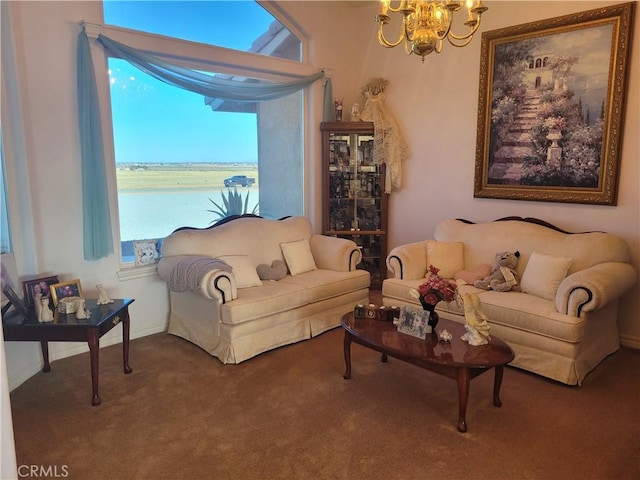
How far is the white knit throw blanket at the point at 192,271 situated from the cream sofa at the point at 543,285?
1490mm

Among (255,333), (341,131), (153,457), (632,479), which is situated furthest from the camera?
(341,131)

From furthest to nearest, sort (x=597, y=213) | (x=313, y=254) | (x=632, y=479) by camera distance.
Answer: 1. (x=313, y=254)
2. (x=597, y=213)
3. (x=632, y=479)

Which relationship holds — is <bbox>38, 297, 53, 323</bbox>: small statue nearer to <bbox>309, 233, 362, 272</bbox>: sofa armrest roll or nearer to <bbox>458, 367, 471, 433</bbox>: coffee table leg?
<bbox>309, 233, 362, 272</bbox>: sofa armrest roll

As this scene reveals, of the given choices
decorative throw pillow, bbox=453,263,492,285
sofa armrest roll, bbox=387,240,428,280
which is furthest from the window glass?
decorative throw pillow, bbox=453,263,492,285

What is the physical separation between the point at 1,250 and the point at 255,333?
1.78m

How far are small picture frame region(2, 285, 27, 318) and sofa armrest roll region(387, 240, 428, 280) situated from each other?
2.78 meters

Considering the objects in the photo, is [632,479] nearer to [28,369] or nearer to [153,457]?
[153,457]

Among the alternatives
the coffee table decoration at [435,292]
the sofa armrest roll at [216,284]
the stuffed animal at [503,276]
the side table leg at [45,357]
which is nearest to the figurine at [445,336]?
the coffee table decoration at [435,292]

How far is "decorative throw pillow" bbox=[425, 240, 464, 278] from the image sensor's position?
13.3 ft

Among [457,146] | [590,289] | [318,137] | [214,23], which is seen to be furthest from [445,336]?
[214,23]

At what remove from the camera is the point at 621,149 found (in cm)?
356

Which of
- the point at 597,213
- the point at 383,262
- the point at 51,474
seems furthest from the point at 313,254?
the point at 51,474

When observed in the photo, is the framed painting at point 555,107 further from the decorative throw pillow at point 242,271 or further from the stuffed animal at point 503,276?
the decorative throw pillow at point 242,271

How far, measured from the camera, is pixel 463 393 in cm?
246
